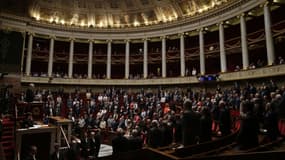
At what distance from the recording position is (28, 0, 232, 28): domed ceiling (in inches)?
925

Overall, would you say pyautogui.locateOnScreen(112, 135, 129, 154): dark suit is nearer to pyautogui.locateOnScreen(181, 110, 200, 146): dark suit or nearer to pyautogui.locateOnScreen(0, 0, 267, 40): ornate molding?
pyautogui.locateOnScreen(181, 110, 200, 146): dark suit

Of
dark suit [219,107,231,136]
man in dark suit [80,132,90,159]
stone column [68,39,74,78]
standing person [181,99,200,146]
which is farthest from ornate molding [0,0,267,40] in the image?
standing person [181,99,200,146]

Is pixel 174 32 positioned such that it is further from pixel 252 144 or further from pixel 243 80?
pixel 252 144

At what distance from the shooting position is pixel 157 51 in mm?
25766

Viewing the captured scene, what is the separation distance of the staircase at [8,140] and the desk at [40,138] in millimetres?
346

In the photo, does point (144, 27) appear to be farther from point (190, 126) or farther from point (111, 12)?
point (190, 126)

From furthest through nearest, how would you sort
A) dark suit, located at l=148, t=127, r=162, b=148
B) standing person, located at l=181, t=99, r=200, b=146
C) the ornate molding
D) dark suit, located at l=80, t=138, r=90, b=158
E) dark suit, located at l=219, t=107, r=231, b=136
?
the ornate molding < dark suit, located at l=80, t=138, r=90, b=158 < dark suit, located at l=219, t=107, r=231, b=136 < dark suit, located at l=148, t=127, r=162, b=148 < standing person, located at l=181, t=99, r=200, b=146

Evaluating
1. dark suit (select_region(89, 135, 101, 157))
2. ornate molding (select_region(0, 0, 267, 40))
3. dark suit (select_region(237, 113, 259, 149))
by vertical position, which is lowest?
dark suit (select_region(89, 135, 101, 157))

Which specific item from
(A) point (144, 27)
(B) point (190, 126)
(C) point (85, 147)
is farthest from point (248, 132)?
(A) point (144, 27)

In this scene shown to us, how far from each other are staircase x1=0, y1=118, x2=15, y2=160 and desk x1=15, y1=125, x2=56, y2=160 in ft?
1.13

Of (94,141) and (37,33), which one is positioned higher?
(37,33)

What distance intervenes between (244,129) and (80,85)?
903 inches

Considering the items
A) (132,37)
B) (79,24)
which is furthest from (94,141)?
(79,24)

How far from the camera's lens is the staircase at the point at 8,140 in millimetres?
8586
